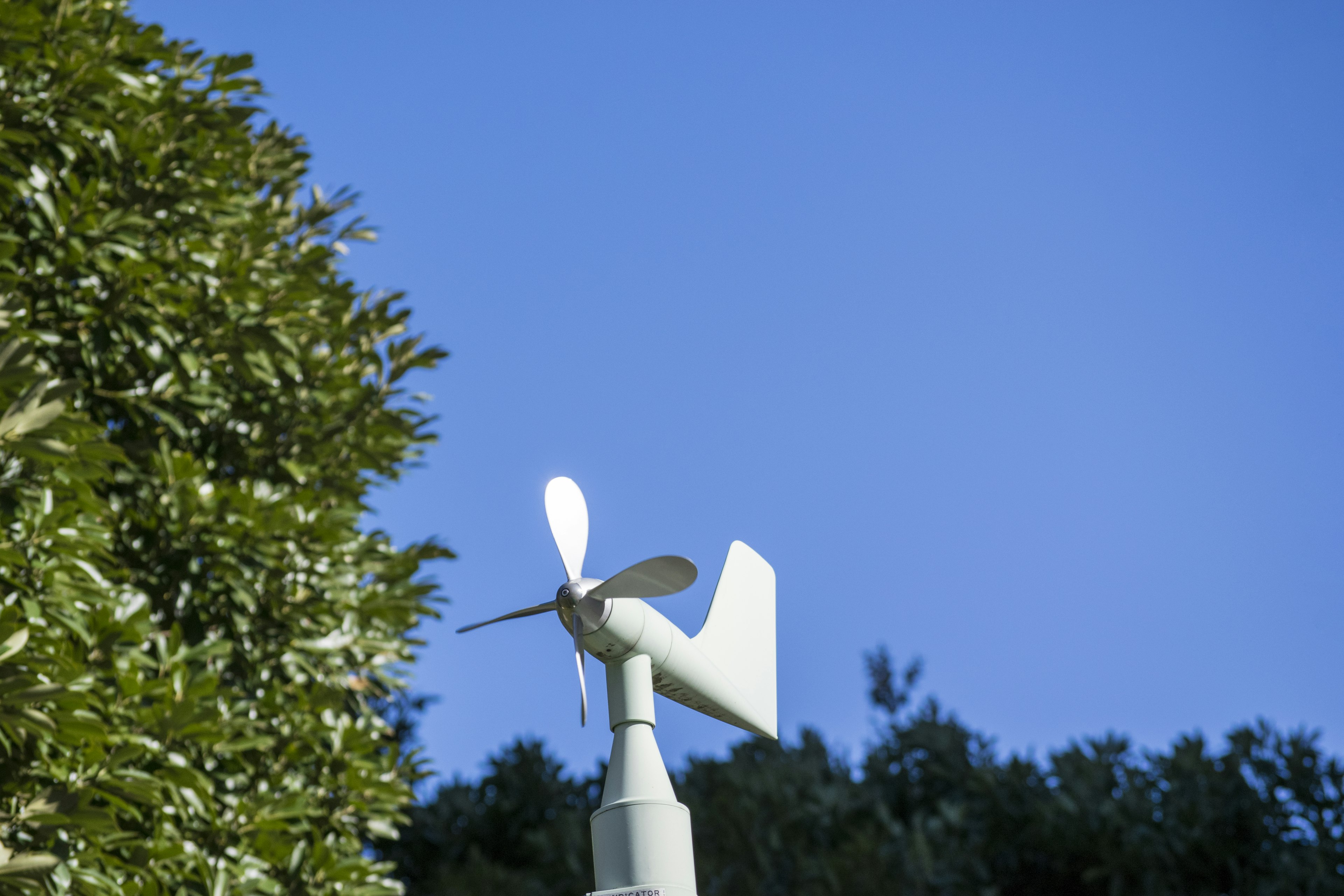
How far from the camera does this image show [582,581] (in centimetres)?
274

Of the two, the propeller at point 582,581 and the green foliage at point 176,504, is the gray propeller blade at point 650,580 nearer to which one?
the propeller at point 582,581

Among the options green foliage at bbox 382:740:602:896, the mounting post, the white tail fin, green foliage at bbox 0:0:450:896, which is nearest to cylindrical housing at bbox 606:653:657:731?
the mounting post

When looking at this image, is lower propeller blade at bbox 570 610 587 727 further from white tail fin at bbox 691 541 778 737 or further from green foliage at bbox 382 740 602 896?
green foliage at bbox 382 740 602 896

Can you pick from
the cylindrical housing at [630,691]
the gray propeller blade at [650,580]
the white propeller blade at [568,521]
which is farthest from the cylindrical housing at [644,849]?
the white propeller blade at [568,521]

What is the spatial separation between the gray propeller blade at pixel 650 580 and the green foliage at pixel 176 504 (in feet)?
8.03

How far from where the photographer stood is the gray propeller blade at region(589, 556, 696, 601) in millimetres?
2561

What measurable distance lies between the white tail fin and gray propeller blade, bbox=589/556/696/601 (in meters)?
0.65

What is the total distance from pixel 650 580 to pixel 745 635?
0.96m

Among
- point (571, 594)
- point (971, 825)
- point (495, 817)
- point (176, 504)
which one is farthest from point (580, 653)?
point (495, 817)

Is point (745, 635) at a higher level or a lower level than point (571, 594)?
higher

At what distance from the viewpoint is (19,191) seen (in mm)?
4848

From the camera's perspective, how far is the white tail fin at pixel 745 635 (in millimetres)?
3377

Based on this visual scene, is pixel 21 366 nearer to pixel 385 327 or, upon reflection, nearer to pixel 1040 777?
pixel 385 327

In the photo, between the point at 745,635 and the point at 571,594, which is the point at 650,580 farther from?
the point at 745,635
